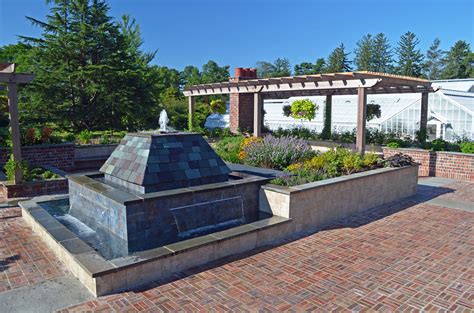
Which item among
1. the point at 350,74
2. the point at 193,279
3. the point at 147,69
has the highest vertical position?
the point at 147,69

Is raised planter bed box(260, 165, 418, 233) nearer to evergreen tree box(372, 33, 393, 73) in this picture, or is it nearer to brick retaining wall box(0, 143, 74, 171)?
brick retaining wall box(0, 143, 74, 171)

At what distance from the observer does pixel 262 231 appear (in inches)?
211

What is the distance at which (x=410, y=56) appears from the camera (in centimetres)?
4597

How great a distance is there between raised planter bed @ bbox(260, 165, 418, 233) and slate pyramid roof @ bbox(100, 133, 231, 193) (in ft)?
3.46

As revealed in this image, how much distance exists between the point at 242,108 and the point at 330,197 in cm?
1141

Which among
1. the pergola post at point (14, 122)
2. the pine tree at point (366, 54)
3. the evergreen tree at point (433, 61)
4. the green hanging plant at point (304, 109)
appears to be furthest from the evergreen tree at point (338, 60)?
the pergola post at point (14, 122)

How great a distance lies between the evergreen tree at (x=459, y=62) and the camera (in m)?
46.8

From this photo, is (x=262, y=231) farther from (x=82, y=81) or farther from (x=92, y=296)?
(x=82, y=81)

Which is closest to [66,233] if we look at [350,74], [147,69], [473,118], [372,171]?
[372,171]

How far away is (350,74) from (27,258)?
28.0ft

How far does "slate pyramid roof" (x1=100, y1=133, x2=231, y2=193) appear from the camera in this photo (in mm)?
5582

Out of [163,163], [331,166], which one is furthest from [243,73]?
[163,163]

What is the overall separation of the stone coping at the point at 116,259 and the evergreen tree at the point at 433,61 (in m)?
53.4

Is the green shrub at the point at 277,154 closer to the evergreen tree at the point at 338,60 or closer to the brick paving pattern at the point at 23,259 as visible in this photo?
the brick paving pattern at the point at 23,259
